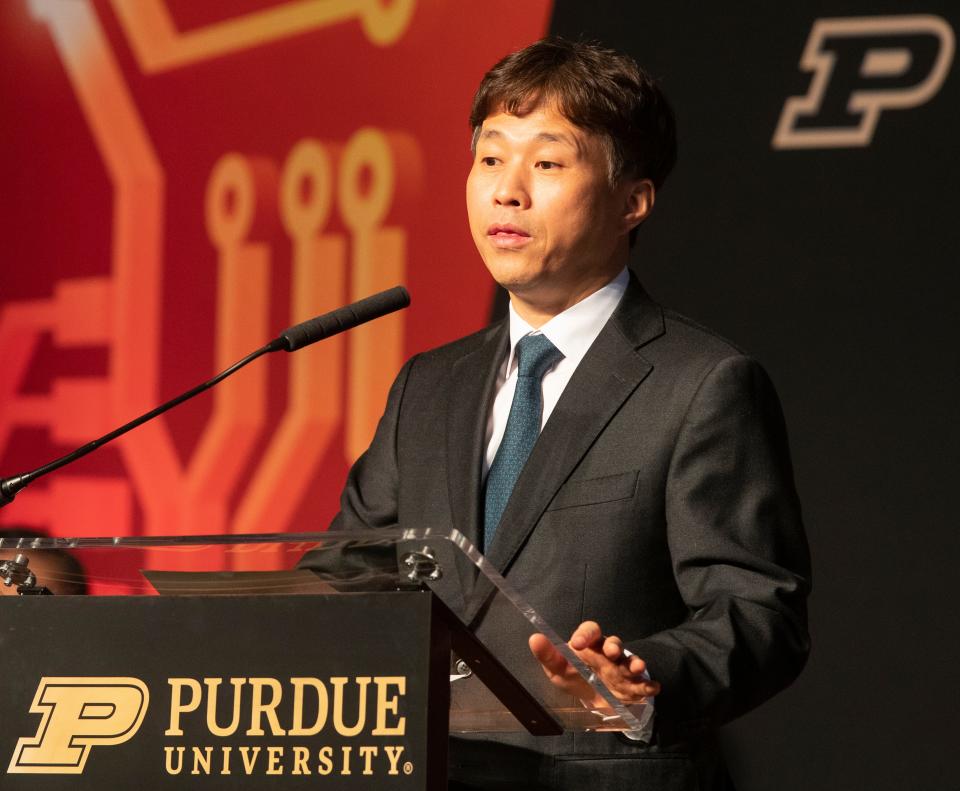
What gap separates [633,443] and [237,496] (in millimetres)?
1924

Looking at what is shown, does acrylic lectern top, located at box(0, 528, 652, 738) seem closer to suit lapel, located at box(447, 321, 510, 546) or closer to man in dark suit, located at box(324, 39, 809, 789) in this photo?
man in dark suit, located at box(324, 39, 809, 789)

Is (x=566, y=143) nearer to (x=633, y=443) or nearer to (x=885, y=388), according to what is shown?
(x=633, y=443)

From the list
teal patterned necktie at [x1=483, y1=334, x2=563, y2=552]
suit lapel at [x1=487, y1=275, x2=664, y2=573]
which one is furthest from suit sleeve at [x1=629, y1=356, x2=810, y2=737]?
teal patterned necktie at [x1=483, y1=334, x2=563, y2=552]

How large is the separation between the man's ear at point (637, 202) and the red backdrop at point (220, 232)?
1.33m

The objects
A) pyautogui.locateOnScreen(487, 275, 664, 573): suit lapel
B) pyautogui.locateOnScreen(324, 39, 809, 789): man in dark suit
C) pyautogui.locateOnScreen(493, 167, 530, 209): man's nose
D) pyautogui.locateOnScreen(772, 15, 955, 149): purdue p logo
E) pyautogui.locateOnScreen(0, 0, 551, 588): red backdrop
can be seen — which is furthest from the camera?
pyautogui.locateOnScreen(0, 0, 551, 588): red backdrop

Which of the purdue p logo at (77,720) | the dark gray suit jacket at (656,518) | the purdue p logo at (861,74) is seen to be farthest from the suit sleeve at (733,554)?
the purdue p logo at (861,74)

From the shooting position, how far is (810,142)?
125 inches

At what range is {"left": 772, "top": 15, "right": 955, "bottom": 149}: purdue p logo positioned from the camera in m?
3.13

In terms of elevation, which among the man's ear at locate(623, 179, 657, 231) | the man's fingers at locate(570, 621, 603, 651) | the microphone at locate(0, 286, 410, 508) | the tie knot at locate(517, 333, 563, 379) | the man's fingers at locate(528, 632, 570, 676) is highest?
the man's ear at locate(623, 179, 657, 231)

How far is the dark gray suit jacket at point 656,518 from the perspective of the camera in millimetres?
1681

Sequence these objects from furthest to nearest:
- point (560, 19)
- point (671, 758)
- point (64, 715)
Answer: point (560, 19)
point (671, 758)
point (64, 715)

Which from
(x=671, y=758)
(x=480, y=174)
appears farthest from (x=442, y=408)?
(x=671, y=758)

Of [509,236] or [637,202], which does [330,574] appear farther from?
[637,202]

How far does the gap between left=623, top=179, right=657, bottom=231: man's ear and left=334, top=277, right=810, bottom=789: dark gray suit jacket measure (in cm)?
14
